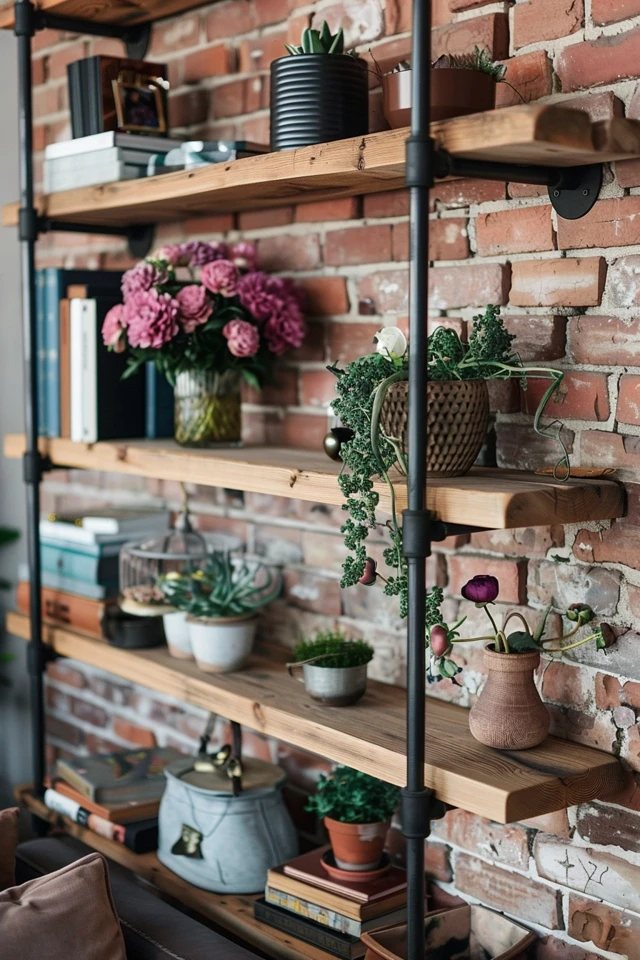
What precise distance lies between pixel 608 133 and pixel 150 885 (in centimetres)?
132

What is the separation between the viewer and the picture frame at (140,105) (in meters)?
1.90

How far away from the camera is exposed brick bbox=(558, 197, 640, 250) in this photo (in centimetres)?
137

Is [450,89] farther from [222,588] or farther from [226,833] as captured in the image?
[226,833]

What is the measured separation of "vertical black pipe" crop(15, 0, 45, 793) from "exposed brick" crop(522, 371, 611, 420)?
94 cm

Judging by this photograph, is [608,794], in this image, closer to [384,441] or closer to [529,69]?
[384,441]

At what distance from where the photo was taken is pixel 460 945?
1566 mm

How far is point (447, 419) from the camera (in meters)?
1.35

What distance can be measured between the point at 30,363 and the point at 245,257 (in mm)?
447

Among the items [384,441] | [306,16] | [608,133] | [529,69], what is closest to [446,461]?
[384,441]

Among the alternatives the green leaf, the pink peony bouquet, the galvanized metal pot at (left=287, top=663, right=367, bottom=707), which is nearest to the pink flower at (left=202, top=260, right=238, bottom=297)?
the pink peony bouquet

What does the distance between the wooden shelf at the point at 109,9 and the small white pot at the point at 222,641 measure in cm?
106

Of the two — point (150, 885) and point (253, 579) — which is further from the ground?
point (253, 579)

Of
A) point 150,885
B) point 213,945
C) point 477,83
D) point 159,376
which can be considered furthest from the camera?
point 159,376

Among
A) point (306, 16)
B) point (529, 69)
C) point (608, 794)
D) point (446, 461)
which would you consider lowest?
point (608, 794)
